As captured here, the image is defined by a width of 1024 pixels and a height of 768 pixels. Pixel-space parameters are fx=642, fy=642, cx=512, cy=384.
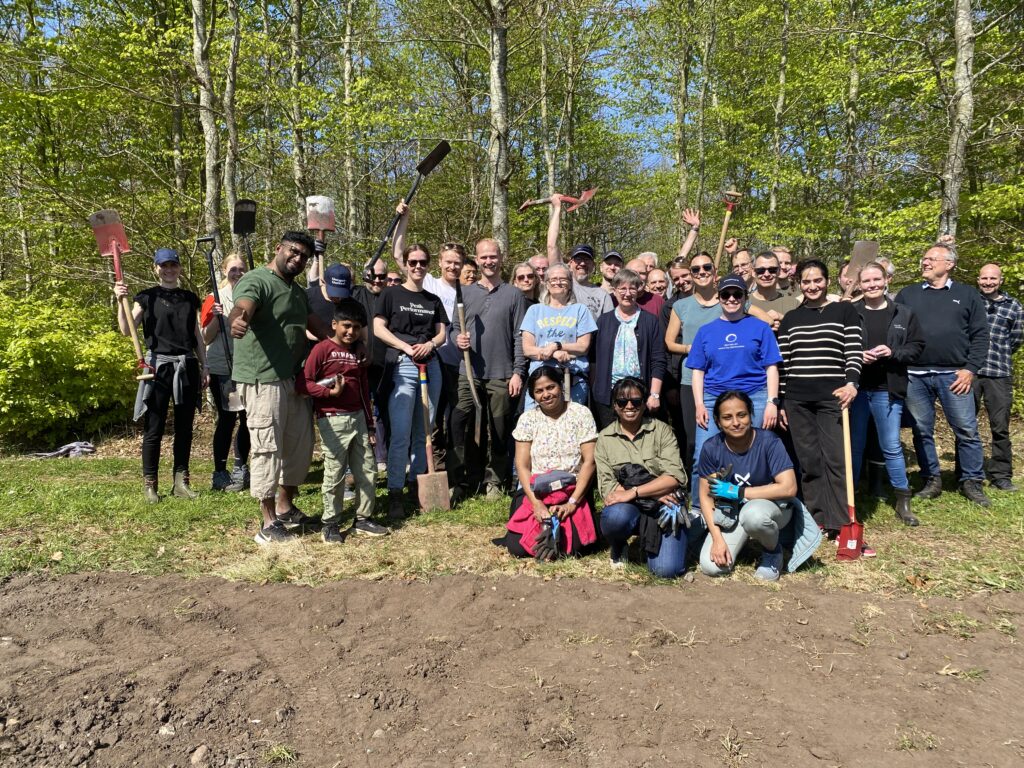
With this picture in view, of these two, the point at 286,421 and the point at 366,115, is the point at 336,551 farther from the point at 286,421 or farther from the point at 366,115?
the point at 366,115

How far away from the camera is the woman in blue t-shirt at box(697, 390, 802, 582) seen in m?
4.15

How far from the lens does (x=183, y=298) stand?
588cm

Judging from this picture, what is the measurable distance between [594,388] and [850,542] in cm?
228

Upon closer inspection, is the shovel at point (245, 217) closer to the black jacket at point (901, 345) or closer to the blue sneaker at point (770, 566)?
the blue sneaker at point (770, 566)

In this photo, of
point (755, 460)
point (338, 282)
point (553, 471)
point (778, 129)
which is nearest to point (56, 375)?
point (338, 282)

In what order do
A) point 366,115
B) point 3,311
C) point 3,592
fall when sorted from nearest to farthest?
1. point 3,592
2. point 3,311
3. point 366,115

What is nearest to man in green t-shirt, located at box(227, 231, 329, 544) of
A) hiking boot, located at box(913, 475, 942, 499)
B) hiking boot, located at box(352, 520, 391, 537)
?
hiking boot, located at box(352, 520, 391, 537)

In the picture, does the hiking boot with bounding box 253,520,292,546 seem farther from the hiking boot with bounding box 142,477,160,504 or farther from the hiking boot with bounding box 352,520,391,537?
the hiking boot with bounding box 142,477,160,504

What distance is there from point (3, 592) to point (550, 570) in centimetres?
352

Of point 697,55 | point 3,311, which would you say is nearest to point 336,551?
point 3,311

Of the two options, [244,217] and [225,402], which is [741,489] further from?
A: [244,217]

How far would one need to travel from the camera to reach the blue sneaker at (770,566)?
424cm

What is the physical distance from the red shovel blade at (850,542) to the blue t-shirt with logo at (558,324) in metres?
2.45

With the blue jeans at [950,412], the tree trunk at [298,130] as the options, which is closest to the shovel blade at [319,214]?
the blue jeans at [950,412]
